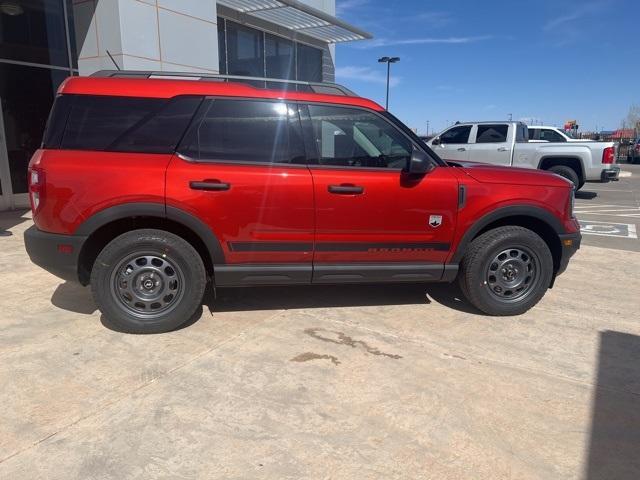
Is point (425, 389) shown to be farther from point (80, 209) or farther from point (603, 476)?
point (80, 209)

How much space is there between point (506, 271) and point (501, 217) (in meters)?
0.50

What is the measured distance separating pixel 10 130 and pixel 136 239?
7.55 metres

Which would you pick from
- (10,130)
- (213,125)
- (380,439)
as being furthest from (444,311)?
(10,130)

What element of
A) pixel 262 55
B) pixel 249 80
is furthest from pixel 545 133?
pixel 249 80

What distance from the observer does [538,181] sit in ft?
13.8

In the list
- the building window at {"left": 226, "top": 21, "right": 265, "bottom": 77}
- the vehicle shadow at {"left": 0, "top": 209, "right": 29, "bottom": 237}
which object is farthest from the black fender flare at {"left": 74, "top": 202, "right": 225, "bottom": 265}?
the building window at {"left": 226, "top": 21, "right": 265, "bottom": 77}

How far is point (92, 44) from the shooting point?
812 centimetres

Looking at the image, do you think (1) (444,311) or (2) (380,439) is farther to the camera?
(1) (444,311)

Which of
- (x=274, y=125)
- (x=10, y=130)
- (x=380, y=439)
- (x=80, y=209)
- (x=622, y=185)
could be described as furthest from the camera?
(x=622, y=185)

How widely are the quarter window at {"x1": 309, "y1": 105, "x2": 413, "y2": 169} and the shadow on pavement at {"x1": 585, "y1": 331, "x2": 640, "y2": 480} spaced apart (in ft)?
6.89

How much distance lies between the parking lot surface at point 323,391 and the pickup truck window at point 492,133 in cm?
907

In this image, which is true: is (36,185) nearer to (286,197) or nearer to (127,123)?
(127,123)

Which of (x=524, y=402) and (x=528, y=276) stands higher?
(x=528, y=276)

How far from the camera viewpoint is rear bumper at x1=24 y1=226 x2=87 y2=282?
11.7 feet
